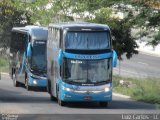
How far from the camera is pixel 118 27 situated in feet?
148

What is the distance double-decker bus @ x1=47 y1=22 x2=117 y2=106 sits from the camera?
101ft

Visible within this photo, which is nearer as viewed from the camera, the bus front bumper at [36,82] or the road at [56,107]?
the road at [56,107]

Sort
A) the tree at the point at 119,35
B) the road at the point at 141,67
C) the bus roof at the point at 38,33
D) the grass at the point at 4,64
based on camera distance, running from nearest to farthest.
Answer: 1. the bus roof at the point at 38,33
2. the tree at the point at 119,35
3. the road at the point at 141,67
4. the grass at the point at 4,64

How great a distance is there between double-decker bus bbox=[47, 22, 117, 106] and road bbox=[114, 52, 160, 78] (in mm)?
18333

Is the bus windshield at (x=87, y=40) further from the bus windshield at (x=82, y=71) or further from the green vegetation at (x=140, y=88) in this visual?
the green vegetation at (x=140, y=88)

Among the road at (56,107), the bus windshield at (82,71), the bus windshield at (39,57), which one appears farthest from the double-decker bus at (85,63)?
the bus windshield at (39,57)

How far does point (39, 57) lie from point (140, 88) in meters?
5.79

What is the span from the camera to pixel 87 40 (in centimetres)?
3109

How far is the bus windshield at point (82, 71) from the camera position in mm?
30766

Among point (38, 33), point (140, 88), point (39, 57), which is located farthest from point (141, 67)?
point (140, 88)

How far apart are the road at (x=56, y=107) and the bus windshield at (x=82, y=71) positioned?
118 centimetres

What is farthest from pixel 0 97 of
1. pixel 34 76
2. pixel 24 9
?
pixel 24 9

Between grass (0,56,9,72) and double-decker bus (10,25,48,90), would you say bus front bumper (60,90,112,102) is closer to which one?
double-decker bus (10,25,48,90)

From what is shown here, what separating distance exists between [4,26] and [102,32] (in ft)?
96.5
